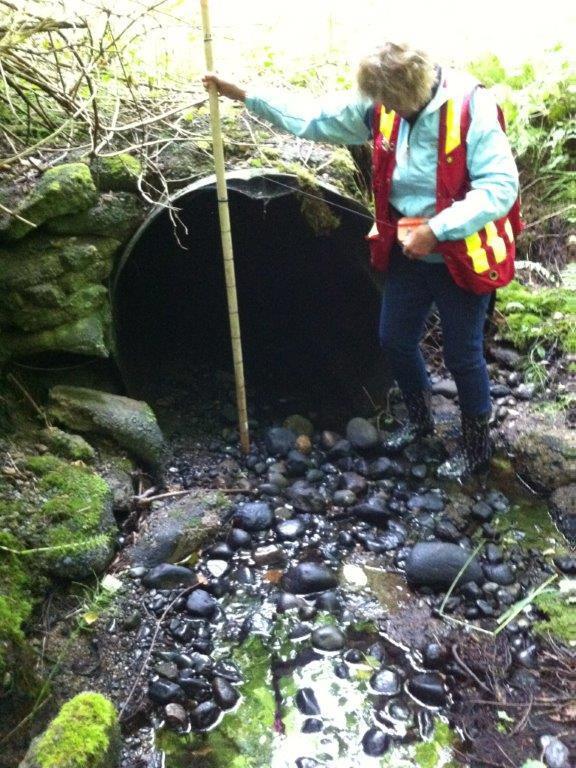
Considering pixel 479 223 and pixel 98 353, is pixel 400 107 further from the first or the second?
pixel 98 353

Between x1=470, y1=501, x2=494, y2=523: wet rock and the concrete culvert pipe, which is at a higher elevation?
the concrete culvert pipe

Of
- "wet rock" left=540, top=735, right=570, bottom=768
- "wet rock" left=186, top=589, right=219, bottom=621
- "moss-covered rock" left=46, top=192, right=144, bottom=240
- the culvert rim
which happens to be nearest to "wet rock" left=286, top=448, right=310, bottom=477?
"wet rock" left=186, top=589, right=219, bottom=621

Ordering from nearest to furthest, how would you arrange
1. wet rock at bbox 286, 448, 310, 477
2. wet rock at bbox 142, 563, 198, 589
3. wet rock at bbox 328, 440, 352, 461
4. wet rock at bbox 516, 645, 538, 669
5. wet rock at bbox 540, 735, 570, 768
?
wet rock at bbox 540, 735, 570, 768, wet rock at bbox 516, 645, 538, 669, wet rock at bbox 142, 563, 198, 589, wet rock at bbox 286, 448, 310, 477, wet rock at bbox 328, 440, 352, 461

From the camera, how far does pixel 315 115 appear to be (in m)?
3.19

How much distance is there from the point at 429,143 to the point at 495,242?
1.78ft

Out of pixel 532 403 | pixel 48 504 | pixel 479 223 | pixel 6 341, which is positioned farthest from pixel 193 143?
pixel 532 403

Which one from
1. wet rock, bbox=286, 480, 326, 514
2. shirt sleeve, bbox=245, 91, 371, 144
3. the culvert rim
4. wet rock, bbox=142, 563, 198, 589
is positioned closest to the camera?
shirt sleeve, bbox=245, 91, 371, 144

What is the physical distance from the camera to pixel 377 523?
381cm

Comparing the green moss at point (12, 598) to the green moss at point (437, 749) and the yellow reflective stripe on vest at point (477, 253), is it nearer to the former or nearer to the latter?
the green moss at point (437, 749)

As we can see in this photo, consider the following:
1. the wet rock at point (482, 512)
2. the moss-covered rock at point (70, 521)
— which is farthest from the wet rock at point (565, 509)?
the moss-covered rock at point (70, 521)

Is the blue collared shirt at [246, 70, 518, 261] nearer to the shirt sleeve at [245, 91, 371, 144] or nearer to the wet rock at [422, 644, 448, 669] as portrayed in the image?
the shirt sleeve at [245, 91, 371, 144]

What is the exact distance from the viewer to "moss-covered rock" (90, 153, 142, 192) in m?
3.71

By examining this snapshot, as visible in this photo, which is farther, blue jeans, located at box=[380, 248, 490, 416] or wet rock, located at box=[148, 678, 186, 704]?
blue jeans, located at box=[380, 248, 490, 416]

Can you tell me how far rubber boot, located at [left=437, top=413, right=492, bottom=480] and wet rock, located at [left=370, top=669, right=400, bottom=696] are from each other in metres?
1.41
